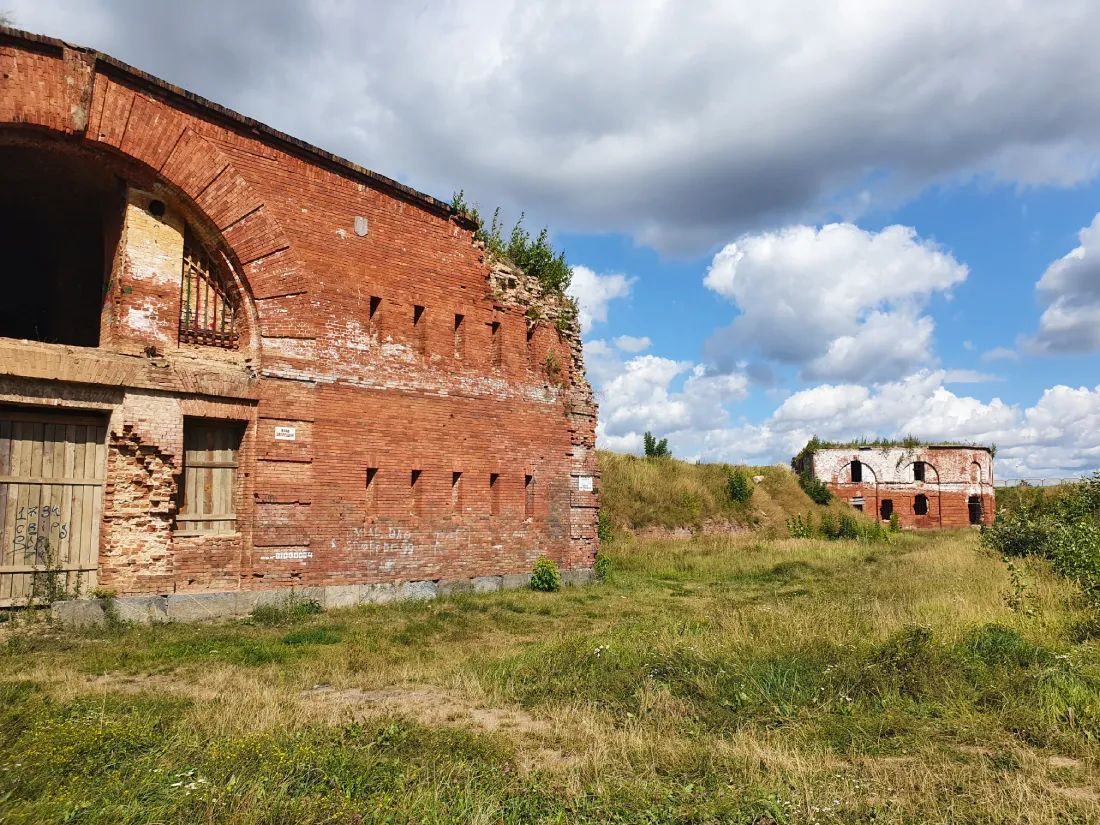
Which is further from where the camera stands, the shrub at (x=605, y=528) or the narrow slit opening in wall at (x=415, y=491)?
the shrub at (x=605, y=528)

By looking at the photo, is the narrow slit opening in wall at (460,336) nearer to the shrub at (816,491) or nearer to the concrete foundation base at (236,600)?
the concrete foundation base at (236,600)

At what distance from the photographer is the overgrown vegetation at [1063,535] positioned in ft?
31.4

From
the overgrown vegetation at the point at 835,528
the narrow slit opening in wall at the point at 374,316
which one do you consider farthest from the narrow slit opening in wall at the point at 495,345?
the overgrown vegetation at the point at 835,528

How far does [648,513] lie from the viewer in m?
27.2

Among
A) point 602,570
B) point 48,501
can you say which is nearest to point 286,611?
point 48,501

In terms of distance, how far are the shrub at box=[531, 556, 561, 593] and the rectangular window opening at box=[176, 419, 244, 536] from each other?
610 cm

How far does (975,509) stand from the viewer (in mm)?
41156

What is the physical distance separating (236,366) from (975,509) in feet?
138

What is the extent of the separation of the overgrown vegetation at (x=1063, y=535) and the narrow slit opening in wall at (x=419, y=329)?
1065cm

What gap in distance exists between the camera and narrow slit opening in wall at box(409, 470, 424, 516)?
13195 millimetres

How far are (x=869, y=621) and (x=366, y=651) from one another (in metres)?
5.81

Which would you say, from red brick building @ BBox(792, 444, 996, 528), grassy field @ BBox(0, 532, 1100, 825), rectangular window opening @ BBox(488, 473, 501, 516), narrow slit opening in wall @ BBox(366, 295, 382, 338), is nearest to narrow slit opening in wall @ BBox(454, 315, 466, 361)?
narrow slit opening in wall @ BBox(366, 295, 382, 338)

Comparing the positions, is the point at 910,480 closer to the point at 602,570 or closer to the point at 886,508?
the point at 886,508

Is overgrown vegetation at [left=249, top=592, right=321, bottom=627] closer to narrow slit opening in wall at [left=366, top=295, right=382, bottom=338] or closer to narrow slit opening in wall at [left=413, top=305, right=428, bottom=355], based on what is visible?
narrow slit opening in wall at [left=366, top=295, right=382, bottom=338]
